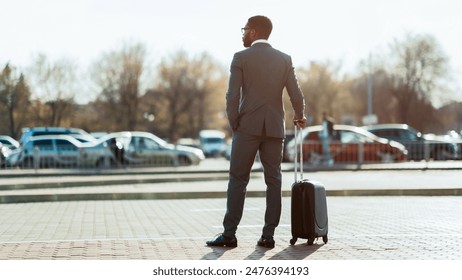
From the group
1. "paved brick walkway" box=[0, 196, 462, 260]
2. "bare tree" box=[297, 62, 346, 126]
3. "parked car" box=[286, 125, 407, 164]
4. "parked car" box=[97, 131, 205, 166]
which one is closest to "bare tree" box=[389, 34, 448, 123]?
"bare tree" box=[297, 62, 346, 126]

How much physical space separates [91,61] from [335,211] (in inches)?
2197

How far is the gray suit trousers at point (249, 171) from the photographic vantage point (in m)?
8.12

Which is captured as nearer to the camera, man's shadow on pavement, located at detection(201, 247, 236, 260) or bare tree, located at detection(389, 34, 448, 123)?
man's shadow on pavement, located at detection(201, 247, 236, 260)

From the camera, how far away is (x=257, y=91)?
8.04 meters

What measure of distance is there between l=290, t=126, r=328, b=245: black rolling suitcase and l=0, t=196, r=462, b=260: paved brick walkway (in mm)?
120

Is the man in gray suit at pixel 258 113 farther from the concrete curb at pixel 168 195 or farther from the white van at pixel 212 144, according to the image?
the white van at pixel 212 144

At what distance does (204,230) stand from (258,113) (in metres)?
2.95

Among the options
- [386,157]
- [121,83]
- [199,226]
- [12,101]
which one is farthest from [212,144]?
[199,226]

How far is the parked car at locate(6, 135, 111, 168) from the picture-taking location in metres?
29.8

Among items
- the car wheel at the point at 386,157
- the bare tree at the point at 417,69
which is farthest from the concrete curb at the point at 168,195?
the bare tree at the point at 417,69

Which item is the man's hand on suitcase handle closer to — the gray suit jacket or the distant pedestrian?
the gray suit jacket

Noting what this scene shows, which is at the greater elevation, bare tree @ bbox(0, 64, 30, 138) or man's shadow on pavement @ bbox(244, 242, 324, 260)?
bare tree @ bbox(0, 64, 30, 138)

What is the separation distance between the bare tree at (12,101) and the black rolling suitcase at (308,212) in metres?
43.3
